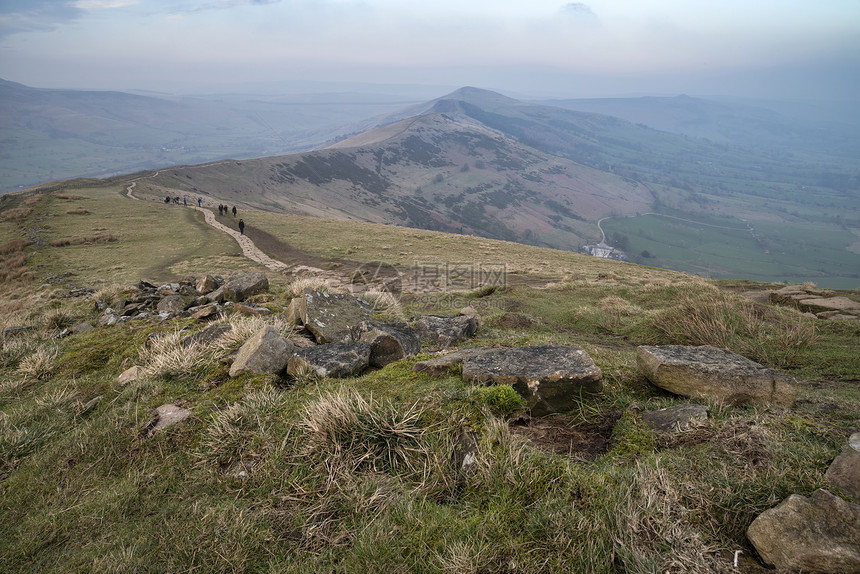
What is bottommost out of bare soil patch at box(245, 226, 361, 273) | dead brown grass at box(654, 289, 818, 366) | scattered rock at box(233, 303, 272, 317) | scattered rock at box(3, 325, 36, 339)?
bare soil patch at box(245, 226, 361, 273)

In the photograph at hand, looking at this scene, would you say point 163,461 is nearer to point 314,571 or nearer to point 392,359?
point 314,571

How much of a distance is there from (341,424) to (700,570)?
3141 millimetres

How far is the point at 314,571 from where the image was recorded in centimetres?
302

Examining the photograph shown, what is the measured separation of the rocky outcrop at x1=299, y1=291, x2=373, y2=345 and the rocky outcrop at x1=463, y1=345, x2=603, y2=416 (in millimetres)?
3184

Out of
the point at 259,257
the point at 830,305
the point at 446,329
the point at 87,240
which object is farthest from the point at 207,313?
the point at 87,240

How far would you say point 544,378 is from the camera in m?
4.92

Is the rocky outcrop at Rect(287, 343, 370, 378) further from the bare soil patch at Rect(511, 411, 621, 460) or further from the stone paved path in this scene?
the stone paved path

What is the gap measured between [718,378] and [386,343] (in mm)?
4639

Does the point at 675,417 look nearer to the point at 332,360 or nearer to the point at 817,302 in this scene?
the point at 332,360

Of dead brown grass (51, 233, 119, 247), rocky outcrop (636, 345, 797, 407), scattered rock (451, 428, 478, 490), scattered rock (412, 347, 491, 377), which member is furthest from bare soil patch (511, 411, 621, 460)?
dead brown grass (51, 233, 119, 247)

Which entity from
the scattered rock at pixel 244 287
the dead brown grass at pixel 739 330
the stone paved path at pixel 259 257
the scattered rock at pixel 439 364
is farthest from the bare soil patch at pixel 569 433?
the stone paved path at pixel 259 257

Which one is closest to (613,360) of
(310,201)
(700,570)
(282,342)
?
(700,570)

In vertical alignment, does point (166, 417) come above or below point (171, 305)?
above

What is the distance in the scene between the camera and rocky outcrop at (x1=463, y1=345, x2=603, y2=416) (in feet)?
16.2
